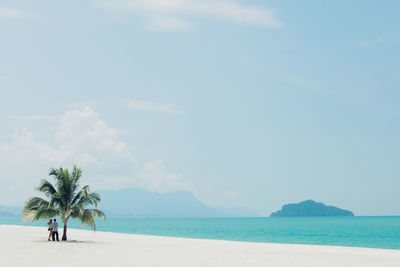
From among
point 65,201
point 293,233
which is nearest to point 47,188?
point 65,201

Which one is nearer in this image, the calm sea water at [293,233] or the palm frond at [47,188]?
the palm frond at [47,188]

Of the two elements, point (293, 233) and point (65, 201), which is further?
point (293, 233)

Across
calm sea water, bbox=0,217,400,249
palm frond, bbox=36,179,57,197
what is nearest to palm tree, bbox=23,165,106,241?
palm frond, bbox=36,179,57,197

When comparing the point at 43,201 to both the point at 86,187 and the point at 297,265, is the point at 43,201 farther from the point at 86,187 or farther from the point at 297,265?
the point at 297,265

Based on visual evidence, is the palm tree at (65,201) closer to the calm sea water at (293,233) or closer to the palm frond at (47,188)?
the palm frond at (47,188)

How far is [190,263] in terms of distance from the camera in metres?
18.3

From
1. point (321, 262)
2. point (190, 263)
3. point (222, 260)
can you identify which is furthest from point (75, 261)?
point (321, 262)

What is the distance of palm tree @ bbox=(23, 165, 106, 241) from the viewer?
95.0ft

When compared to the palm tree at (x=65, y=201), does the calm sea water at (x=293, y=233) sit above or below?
below

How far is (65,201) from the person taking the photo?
29.5 metres

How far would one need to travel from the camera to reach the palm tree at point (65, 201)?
29.0 meters

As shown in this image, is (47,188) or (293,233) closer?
(47,188)

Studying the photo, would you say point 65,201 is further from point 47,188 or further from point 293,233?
point 293,233

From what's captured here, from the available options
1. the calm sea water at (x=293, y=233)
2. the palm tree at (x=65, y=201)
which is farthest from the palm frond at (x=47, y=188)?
the calm sea water at (x=293, y=233)
